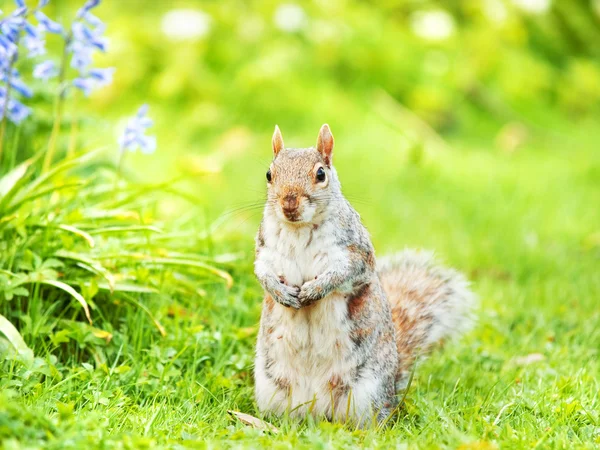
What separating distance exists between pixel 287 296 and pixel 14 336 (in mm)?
987

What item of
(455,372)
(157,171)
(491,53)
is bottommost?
(455,372)

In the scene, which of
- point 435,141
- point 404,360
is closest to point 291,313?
point 404,360

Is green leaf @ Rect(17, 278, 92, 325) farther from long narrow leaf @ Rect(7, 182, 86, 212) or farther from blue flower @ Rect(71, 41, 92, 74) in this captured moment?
blue flower @ Rect(71, 41, 92, 74)

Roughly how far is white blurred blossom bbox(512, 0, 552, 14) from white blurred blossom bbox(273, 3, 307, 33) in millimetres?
2670

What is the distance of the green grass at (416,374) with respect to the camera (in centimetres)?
236

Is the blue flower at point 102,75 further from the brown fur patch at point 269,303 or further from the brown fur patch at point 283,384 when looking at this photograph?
the brown fur patch at point 283,384

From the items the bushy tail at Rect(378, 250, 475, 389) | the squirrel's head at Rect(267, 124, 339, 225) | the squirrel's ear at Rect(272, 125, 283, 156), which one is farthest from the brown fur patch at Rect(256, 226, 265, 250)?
the bushy tail at Rect(378, 250, 475, 389)

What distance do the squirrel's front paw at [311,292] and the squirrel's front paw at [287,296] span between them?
19 mm

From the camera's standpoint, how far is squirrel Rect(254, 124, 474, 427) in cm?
255

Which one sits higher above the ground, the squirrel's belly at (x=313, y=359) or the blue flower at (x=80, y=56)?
the blue flower at (x=80, y=56)

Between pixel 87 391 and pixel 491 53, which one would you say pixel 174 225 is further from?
pixel 491 53

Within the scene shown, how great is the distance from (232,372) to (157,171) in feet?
10.3

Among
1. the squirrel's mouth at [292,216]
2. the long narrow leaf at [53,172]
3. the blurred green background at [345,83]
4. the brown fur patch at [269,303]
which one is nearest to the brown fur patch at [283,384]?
the brown fur patch at [269,303]

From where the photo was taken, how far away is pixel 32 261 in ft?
9.98
